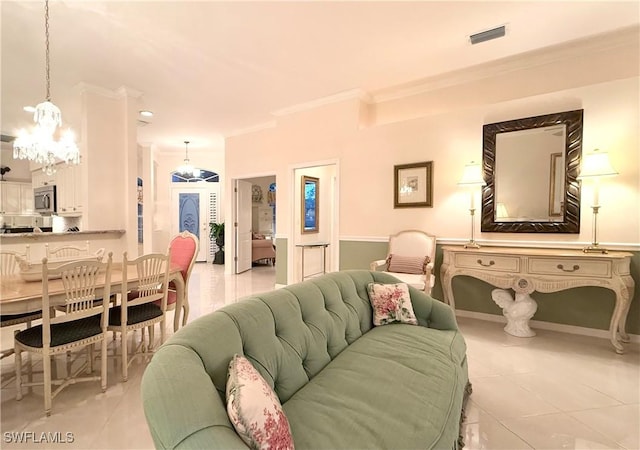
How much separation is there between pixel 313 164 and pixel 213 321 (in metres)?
3.99

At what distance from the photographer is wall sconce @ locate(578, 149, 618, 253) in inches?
111

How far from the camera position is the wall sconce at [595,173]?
2811 millimetres

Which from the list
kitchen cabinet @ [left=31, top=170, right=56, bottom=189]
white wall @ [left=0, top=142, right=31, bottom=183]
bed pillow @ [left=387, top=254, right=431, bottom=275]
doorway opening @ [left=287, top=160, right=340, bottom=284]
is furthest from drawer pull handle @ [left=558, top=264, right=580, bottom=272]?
white wall @ [left=0, top=142, right=31, bottom=183]

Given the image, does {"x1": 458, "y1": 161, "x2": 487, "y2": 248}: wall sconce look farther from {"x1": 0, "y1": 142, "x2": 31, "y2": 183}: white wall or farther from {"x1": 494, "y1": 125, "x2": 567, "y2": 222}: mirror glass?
{"x1": 0, "y1": 142, "x2": 31, "y2": 183}: white wall

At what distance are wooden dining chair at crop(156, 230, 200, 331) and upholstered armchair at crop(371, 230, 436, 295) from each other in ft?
6.60

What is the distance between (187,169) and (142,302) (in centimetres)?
561

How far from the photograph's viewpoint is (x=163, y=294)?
8.70 feet

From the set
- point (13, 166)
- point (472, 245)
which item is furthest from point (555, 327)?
point (13, 166)

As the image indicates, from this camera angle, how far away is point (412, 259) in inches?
147

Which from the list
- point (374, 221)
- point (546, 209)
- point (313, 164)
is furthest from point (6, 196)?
point (546, 209)

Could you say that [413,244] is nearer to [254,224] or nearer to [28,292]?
[28,292]

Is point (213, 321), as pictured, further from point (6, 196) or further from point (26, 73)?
point (6, 196)

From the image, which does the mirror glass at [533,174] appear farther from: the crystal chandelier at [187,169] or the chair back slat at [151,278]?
the crystal chandelier at [187,169]

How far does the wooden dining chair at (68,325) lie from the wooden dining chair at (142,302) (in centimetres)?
12
